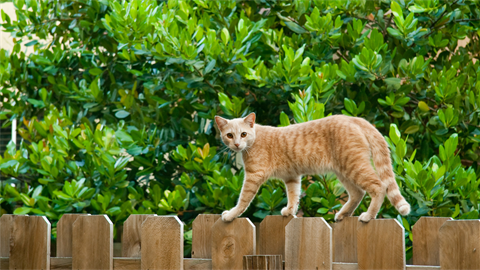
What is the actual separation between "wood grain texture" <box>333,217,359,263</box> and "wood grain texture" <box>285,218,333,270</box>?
282mm

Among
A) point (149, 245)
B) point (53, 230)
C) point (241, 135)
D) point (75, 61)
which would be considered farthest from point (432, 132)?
A: point (75, 61)

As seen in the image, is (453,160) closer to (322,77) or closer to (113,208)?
(322,77)

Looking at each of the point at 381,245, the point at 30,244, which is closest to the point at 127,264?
the point at 30,244

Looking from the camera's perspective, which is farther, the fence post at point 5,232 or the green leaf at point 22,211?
the green leaf at point 22,211

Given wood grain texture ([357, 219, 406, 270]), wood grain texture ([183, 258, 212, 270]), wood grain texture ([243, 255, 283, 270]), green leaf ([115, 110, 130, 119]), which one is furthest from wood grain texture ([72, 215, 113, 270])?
green leaf ([115, 110, 130, 119])

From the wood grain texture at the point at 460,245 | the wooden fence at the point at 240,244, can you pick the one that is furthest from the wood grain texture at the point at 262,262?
the wood grain texture at the point at 460,245

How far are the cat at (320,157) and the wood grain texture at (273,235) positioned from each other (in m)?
0.14

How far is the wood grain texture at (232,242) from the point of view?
2045 mm

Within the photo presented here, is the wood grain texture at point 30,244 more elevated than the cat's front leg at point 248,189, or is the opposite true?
the cat's front leg at point 248,189

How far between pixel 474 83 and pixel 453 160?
871 mm

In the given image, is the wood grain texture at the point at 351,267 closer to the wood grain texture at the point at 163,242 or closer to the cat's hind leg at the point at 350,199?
the cat's hind leg at the point at 350,199

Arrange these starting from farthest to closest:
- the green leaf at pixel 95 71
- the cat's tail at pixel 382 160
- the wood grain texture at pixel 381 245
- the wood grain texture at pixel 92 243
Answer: the green leaf at pixel 95 71 < the wood grain texture at pixel 92 243 < the cat's tail at pixel 382 160 < the wood grain texture at pixel 381 245

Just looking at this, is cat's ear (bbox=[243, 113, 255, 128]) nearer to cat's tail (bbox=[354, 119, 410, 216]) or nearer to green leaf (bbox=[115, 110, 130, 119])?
cat's tail (bbox=[354, 119, 410, 216])

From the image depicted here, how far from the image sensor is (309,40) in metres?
3.58
